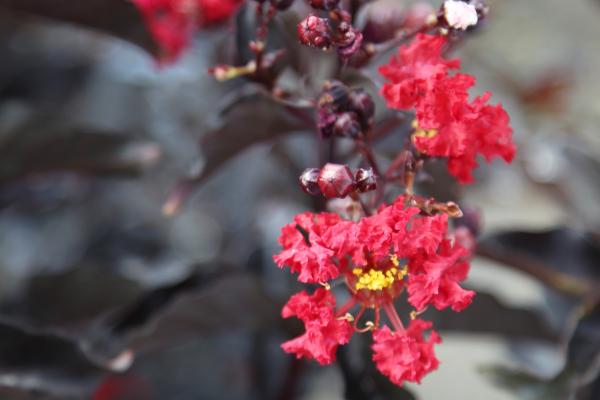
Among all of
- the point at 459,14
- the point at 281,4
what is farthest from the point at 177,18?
the point at 459,14

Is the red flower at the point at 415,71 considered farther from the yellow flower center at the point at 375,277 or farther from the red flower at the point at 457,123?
the yellow flower center at the point at 375,277

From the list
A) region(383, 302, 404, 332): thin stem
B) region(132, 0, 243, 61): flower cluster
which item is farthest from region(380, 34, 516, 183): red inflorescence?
region(132, 0, 243, 61): flower cluster

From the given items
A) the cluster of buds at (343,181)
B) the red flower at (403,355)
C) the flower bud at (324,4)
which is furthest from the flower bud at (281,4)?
the red flower at (403,355)

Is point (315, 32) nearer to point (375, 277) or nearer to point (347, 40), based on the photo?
point (347, 40)

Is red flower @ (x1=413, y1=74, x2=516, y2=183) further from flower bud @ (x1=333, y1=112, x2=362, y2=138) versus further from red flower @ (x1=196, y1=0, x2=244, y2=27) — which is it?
red flower @ (x1=196, y1=0, x2=244, y2=27)

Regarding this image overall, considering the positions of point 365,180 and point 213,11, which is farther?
point 213,11

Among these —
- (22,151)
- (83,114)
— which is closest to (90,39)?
(83,114)

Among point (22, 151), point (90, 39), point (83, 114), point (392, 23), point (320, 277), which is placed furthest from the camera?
point (90, 39)

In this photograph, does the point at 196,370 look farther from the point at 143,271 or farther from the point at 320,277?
the point at 320,277
